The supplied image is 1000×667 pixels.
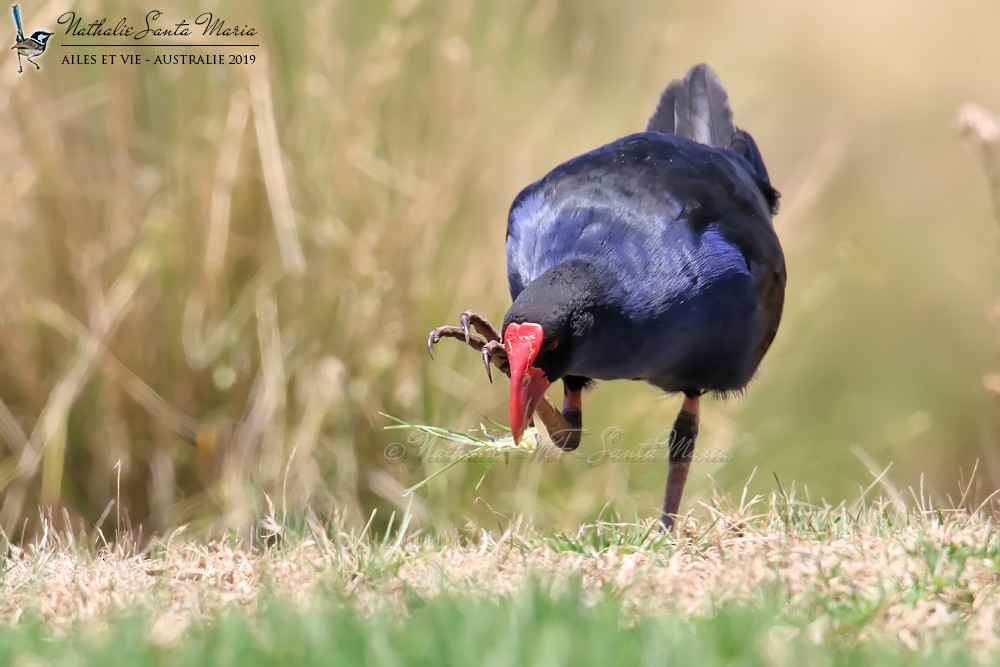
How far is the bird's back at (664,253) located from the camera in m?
3.75

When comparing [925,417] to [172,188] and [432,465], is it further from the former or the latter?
[172,188]

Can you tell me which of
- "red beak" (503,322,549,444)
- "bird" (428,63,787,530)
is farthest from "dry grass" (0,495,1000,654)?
"bird" (428,63,787,530)

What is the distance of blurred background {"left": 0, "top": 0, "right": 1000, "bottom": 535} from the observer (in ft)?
17.0

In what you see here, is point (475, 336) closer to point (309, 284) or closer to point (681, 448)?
point (681, 448)

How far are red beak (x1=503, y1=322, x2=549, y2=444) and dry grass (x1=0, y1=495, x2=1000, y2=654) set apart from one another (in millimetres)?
338

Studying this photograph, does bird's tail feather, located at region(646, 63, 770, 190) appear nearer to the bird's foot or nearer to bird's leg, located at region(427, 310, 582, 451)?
bird's leg, located at region(427, 310, 582, 451)

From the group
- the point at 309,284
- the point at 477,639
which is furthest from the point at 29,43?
the point at 477,639

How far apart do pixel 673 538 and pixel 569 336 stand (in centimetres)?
63

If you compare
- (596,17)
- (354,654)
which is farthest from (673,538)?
(596,17)

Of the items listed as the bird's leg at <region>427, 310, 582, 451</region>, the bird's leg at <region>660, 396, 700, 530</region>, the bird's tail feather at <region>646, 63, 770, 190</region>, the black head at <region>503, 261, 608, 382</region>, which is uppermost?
the bird's tail feather at <region>646, 63, 770, 190</region>

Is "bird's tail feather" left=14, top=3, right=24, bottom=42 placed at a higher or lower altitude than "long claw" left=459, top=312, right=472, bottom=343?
higher

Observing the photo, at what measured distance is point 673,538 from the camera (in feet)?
A: 11.1

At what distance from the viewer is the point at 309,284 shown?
5.39 meters

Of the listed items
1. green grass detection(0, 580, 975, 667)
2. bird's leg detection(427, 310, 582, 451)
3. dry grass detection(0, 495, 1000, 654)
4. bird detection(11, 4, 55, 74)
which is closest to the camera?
green grass detection(0, 580, 975, 667)
